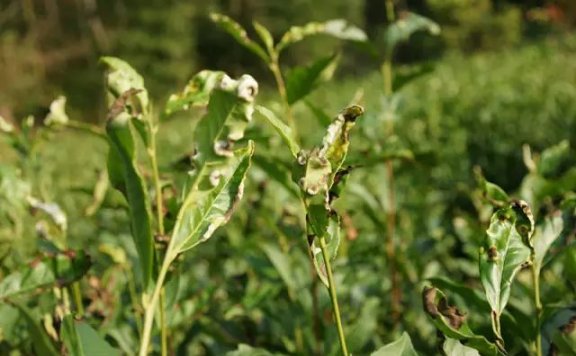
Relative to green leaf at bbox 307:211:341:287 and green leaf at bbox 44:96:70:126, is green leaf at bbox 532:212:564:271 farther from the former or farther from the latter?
green leaf at bbox 44:96:70:126

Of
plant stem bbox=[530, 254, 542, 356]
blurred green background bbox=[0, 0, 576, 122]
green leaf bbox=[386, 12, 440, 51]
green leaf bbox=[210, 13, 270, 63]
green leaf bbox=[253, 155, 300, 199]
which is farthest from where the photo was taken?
blurred green background bbox=[0, 0, 576, 122]

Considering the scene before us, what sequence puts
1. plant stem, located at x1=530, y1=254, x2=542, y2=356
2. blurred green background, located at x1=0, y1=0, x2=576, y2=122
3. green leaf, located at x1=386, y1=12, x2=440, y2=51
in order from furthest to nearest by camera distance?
blurred green background, located at x1=0, y1=0, x2=576, y2=122 < green leaf, located at x1=386, y1=12, x2=440, y2=51 < plant stem, located at x1=530, y1=254, x2=542, y2=356

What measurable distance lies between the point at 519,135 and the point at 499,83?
Answer: 1663mm

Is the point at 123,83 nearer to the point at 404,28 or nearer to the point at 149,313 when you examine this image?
→ the point at 149,313

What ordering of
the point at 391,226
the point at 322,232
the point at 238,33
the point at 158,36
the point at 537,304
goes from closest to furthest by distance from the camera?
the point at 322,232
the point at 537,304
the point at 238,33
the point at 391,226
the point at 158,36

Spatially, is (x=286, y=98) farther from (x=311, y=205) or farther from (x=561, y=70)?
(x=561, y=70)

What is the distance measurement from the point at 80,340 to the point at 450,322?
0.38m

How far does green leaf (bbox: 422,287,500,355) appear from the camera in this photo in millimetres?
767

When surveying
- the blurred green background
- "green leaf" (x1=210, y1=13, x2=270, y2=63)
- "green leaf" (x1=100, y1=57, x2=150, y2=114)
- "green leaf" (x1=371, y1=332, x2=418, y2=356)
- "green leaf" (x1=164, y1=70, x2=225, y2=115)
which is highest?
"green leaf" (x1=100, y1=57, x2=150, y2=114)

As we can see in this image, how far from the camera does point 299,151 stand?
73 centimetres

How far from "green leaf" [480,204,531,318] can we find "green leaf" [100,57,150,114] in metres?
0.40

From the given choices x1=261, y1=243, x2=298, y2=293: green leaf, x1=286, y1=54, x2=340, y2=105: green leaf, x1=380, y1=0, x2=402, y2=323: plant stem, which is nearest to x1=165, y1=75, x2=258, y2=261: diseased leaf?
x1=286, y1=54, x2=340, y2=105: green leaf

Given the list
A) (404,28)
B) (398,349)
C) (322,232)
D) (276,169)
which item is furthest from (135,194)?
(404,28)

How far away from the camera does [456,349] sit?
2.60ft
